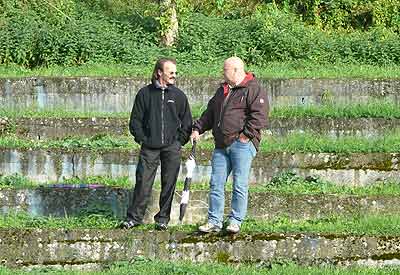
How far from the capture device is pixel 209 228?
426 inches

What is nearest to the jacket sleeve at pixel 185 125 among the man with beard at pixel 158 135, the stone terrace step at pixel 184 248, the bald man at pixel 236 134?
the man with beard at pixel 158 135

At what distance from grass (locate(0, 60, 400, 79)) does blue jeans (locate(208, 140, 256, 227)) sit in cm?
782

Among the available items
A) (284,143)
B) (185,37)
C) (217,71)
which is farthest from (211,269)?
(185,37)

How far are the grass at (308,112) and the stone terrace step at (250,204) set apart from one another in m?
4.08

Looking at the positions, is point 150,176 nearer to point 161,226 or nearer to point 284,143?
point 161,226

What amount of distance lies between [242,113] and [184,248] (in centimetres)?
157

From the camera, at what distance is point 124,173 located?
14.6 m

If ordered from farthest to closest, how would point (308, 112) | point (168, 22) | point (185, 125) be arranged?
point (168, 22), point (308, 112), point (185, 125)

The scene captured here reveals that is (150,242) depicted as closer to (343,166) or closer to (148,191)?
(148,191)

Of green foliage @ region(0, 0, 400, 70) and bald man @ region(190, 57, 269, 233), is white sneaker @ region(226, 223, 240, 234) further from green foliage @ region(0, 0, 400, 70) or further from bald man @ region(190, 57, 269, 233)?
green foliage @ region(0, 0, 400, 70)

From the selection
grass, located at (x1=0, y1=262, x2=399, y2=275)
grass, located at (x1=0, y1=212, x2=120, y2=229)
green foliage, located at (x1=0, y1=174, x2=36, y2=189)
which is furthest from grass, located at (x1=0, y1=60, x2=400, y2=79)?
grass, located at (x1=0, y1=262, x2=399, y2=275)

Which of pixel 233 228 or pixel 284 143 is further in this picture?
pixel 284 143

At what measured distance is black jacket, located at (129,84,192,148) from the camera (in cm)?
1127

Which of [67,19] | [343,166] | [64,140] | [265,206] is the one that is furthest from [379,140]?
[67,19]
